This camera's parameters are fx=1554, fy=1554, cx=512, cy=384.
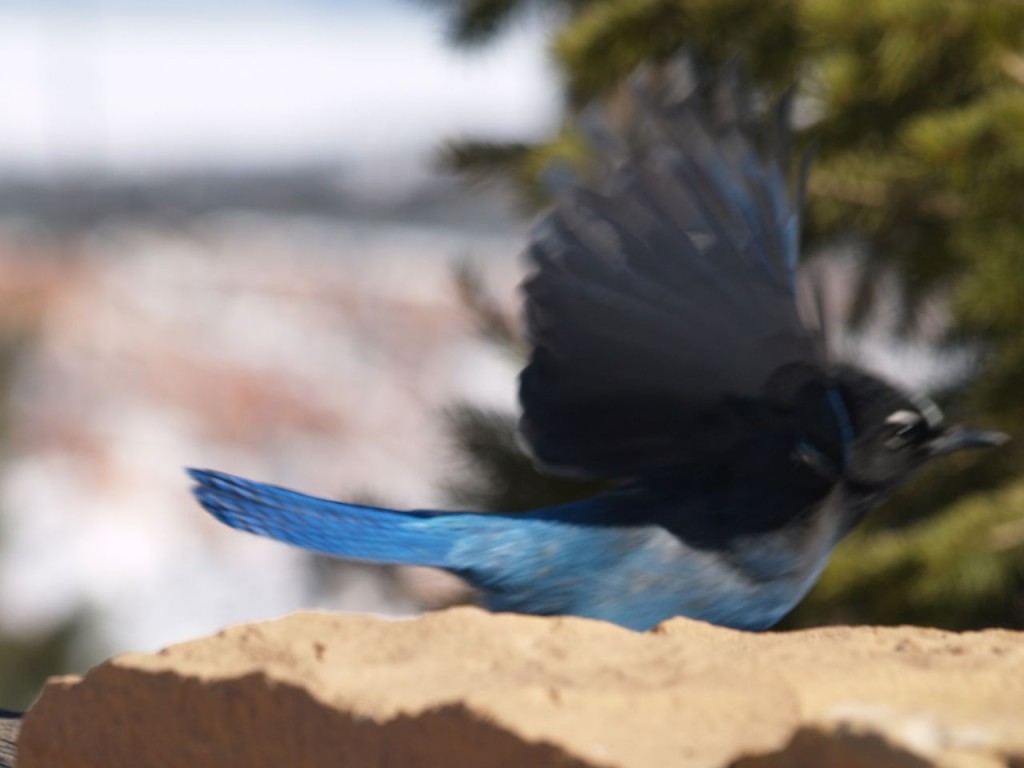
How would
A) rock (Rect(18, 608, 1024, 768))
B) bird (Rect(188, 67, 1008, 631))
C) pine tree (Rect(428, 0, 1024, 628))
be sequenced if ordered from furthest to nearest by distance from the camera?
1. pine tree (Rect(428, 0, 1024, 628))
2. bird (Rect(188, 67, 1008, 631))
3. rock (Rect(18, 608, 1024, 768))

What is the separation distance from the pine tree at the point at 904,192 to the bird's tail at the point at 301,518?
44.1 inches

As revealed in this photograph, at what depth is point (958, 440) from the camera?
2.30 m

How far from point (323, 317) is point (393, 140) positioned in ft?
5.49

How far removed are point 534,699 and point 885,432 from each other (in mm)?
1029

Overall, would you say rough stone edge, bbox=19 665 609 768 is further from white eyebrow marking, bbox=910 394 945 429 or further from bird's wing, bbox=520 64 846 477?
white eyebrow marking, bbox=910 394 945 429

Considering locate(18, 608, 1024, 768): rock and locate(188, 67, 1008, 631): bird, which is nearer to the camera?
locate(18, 608, 1024, 768): rock

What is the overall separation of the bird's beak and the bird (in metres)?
0.03

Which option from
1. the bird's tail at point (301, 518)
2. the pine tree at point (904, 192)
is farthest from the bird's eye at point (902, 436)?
the pine tree at point (904, 192)

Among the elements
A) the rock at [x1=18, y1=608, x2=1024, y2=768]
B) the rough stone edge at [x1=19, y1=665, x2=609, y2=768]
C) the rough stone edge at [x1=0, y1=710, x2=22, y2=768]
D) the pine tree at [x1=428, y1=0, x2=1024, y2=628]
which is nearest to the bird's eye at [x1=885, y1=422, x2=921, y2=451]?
the rock at [x1=18, y1=608, x2=1024, y2=768]

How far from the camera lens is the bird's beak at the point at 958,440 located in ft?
7.38

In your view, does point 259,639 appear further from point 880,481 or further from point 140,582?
point 140,582

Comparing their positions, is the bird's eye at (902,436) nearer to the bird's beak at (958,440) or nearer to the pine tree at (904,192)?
the bird's beak at (958,440)

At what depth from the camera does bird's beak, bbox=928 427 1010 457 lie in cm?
225

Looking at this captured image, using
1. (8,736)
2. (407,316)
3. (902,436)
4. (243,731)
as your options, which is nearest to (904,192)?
(902,436)
